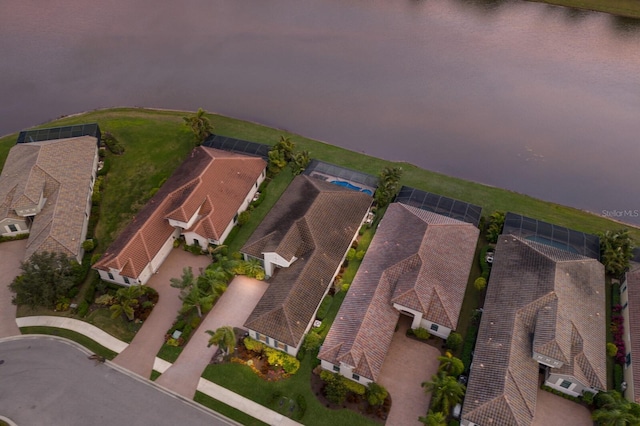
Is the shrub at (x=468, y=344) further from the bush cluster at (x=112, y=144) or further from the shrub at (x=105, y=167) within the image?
the bush cluster at (x=112, y=144)

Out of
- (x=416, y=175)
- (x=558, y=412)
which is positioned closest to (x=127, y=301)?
(x=416, y=175)

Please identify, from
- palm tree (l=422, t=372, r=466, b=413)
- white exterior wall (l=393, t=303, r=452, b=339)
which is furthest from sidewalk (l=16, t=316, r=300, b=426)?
white exterior wall (l=393, t=303, r=452, b=339)

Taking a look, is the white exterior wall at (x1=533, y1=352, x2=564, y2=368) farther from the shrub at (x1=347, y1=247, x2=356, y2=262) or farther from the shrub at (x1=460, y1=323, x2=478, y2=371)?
the shrub at (x1=347, y1=247, x2=356, y2=262)

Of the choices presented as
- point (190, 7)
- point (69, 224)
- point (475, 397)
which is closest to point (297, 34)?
→ point (190, 7)

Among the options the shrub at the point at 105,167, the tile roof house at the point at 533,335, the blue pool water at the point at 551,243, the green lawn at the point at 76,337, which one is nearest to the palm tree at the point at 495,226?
the blue pool water at the point at 551,243

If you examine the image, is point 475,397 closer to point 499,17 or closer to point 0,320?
point 0,320
